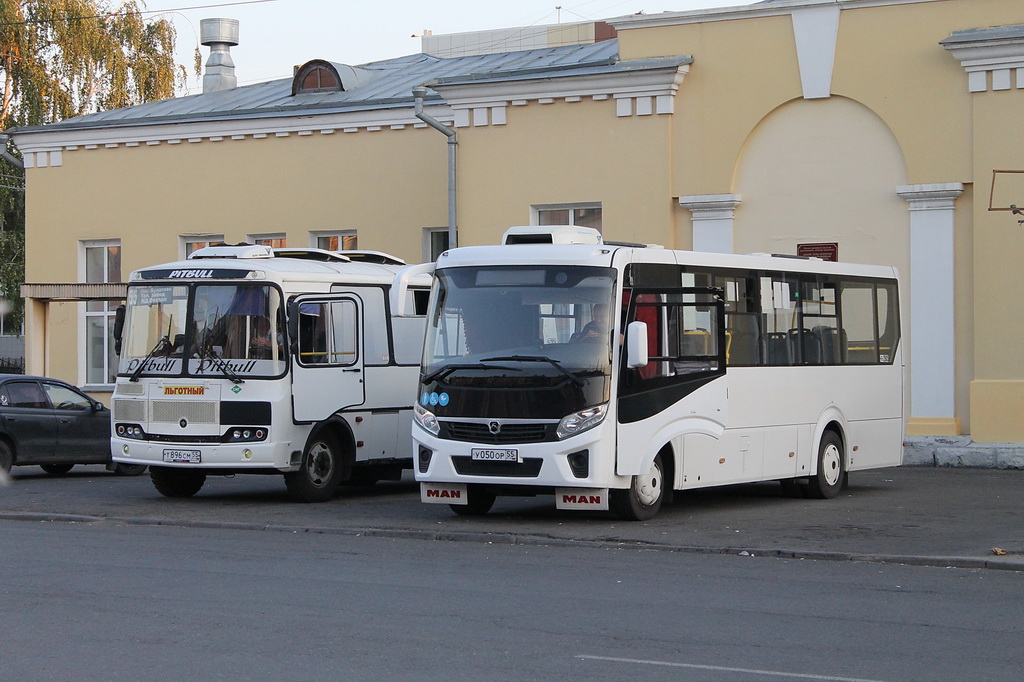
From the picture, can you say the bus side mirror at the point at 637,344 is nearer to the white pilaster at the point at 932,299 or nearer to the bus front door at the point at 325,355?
the bus front door at the point at 325,355

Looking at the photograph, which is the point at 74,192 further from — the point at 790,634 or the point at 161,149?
the point at 790,634

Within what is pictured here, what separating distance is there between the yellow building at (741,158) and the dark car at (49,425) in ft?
13.1

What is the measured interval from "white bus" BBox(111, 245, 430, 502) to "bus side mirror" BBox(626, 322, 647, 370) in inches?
123

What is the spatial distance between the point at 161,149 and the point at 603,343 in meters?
18.3

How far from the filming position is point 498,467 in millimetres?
14398

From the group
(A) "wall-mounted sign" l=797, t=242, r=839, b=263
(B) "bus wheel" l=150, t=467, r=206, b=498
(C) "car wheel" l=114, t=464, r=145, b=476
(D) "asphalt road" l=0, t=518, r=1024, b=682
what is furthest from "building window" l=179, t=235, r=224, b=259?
(D) "asphalt road" l=0, t=518, r=1024, b=682

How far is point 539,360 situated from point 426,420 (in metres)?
1.43

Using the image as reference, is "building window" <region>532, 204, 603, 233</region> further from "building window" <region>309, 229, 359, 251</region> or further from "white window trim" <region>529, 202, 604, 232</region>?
"building window" <region>309, 229, 359, 251</region>

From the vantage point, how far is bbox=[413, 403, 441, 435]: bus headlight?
14.8 metres

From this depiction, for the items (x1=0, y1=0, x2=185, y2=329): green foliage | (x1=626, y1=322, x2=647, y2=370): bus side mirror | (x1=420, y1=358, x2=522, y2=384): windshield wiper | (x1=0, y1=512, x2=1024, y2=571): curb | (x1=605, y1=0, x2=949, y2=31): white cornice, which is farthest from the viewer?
(x1=0, y1=0, x2=185, y2=329): green foliage

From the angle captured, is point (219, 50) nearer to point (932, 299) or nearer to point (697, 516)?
point (932, 299)

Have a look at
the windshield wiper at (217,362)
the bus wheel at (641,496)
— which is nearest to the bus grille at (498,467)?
the bus wheel at (641,496)

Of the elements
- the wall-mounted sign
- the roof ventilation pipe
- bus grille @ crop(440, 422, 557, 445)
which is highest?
the roof ventilation pipe

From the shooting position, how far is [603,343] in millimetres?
14414
